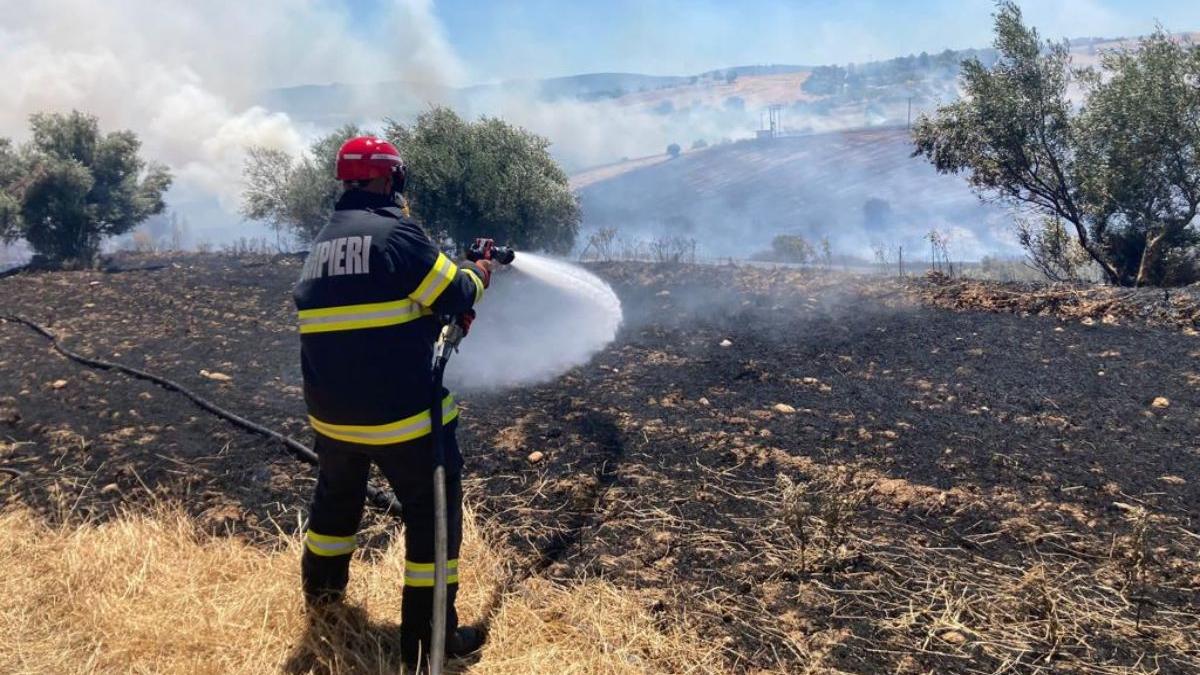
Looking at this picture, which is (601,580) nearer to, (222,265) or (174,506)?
(174,506)

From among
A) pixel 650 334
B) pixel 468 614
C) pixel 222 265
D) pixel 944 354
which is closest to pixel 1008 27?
pixel 944 354

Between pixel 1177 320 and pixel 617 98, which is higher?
pixel 617 98

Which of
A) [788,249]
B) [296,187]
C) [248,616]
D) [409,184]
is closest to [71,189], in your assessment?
[296,187]

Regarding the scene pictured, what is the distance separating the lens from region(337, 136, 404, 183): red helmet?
9.90 feet

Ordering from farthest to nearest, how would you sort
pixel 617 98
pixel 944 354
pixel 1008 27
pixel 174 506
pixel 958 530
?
pixel 617 98
pixel 1008 27
pixel 944 354
pixel 174 506
pixel 958 530

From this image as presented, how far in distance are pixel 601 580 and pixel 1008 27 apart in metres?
10.3

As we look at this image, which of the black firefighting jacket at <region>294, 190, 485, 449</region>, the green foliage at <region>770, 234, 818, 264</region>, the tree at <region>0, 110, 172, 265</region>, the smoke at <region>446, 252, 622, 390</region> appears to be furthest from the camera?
the green foliage at <region>770, 234, 818, 264</region>

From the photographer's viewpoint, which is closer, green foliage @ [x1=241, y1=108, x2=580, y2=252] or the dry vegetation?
the dry vegetation

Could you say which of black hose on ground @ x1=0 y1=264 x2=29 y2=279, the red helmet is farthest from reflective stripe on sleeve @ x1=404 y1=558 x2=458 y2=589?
black hose on ground @ x1=0 y1=264 x2=29 y2=279

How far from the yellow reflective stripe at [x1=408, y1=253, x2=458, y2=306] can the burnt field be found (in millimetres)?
1500

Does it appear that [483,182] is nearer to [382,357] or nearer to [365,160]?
[365,160]

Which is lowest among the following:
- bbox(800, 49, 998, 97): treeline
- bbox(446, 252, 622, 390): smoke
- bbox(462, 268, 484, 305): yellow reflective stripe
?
bbox(446, 252, 622, 390): smoke

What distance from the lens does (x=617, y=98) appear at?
13262 centimetres

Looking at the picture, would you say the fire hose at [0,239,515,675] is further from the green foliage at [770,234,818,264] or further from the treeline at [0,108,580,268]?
the green foliage at [770,234,818,264]
